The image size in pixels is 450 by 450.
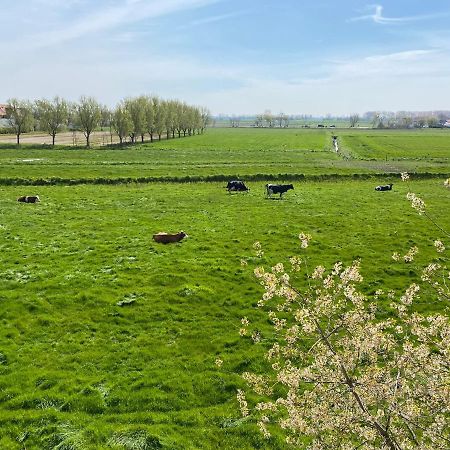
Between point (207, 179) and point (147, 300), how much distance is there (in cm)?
3228

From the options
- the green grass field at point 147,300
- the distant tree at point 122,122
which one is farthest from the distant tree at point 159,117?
the green grass field at point 147,300

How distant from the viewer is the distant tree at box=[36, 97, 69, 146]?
320 ft

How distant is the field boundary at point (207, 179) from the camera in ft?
145

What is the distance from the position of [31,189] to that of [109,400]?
114ft

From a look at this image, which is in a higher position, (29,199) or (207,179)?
(207,179)

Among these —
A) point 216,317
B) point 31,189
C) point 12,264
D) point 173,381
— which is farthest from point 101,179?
point 173,381

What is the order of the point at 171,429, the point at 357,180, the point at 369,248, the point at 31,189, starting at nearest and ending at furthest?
the point at 171,429
the point at 369,248
the point at 31,189
the point at 357,180

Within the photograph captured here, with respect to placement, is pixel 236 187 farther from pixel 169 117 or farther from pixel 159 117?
pixel 169 117

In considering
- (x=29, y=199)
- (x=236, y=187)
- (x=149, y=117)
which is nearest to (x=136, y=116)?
(x=149, y=117)

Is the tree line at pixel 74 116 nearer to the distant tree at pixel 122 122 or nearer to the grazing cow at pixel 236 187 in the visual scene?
the distant tree at pixel 122 122

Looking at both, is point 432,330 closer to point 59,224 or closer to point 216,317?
point 216,317

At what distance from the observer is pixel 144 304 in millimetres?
16719

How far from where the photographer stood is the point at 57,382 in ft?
39.2

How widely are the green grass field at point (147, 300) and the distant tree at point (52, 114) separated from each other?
6861 centimetres
